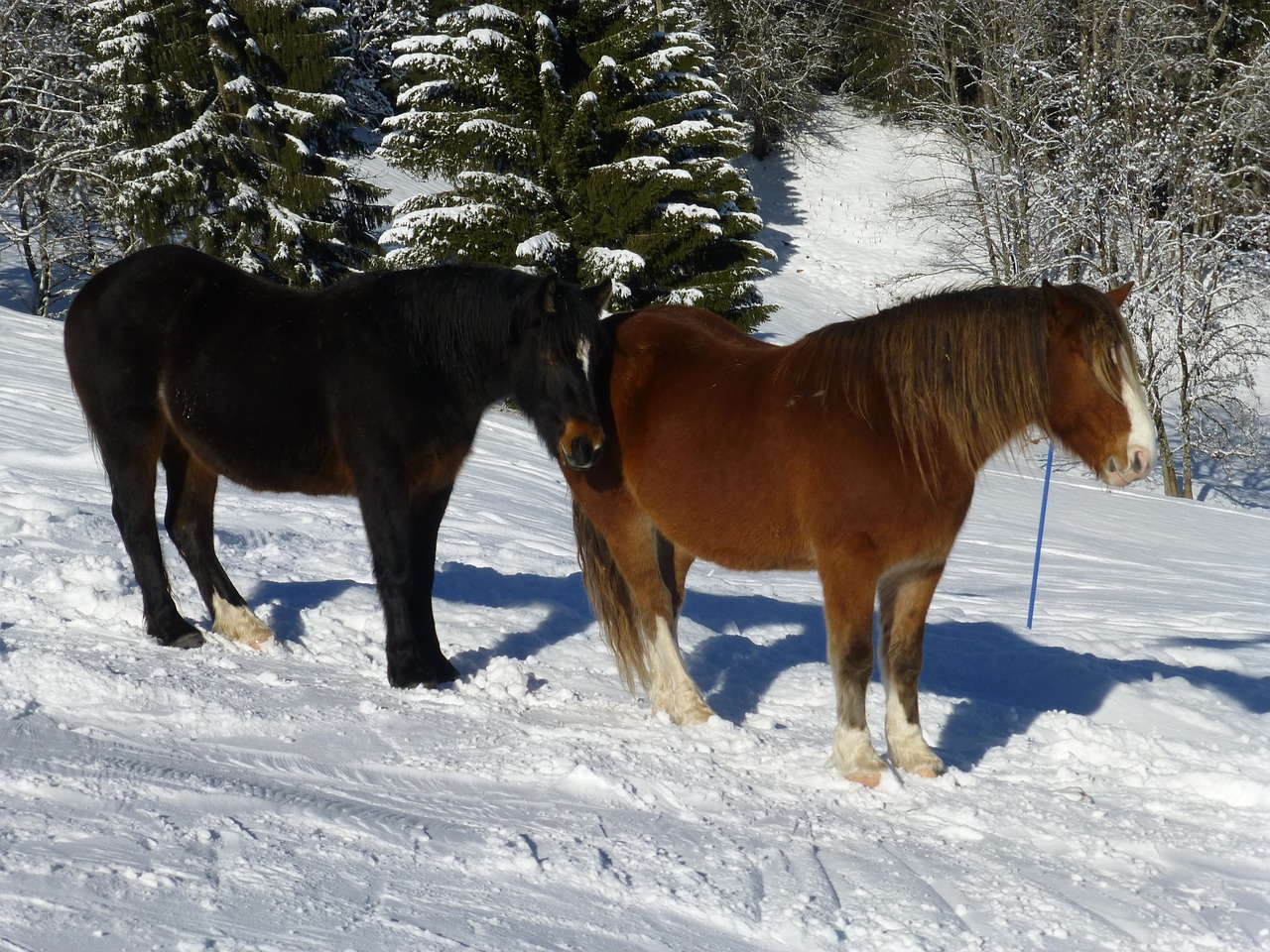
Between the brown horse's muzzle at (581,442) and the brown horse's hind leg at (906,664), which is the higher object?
the brown horse's muzzle at (581,442)

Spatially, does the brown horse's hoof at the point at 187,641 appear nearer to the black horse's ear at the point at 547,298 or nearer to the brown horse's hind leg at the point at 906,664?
the black horse's ear at the point at 547,298

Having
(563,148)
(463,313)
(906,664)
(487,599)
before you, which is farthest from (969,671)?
(563,148)

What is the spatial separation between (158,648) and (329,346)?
1474 millimetres

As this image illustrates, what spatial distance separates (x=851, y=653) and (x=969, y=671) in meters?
2.61

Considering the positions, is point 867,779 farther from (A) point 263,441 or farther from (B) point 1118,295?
(A) point 263,441

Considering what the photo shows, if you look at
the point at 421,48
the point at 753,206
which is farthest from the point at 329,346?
the point at 753,206

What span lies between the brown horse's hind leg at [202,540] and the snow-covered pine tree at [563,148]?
48.3 ft

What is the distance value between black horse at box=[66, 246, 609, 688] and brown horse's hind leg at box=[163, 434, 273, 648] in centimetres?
1

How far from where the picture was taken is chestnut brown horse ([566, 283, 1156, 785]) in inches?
152

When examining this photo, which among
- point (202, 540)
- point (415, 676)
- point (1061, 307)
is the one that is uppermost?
point (1061, 307)

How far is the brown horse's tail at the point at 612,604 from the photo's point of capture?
4965 mm

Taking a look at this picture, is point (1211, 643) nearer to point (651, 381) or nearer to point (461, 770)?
point (651, 381)

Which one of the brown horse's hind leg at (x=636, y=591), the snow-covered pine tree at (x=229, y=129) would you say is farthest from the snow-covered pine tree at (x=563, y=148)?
the brown horse's hind leg at (x=636, y=591)

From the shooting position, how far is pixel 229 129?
73.0ft
